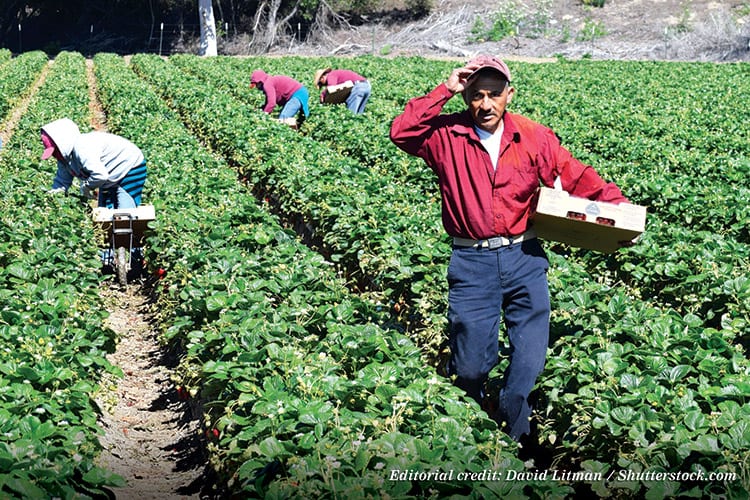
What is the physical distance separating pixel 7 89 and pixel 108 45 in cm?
3227

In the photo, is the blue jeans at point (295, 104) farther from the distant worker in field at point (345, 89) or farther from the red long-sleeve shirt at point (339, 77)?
the red long-sleeve shirt at point (339, 77)

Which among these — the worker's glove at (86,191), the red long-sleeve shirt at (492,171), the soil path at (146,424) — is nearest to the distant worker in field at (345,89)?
the worker's glove at (86,191)

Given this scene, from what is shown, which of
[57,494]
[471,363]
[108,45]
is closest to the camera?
[57,494]

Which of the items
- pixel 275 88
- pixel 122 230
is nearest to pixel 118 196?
pixel 122 230

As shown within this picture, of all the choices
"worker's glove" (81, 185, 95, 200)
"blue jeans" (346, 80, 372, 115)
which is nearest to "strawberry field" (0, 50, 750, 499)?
"worker's glove" (81, 185, 95, 200)

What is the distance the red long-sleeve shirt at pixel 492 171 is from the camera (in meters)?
4.22

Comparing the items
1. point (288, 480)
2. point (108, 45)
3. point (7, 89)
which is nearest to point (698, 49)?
point (7, 89)

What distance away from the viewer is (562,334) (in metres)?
5.09

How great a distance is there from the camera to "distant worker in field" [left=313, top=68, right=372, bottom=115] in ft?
48.7

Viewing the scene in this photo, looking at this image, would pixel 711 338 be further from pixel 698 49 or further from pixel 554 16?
pixel 554 16

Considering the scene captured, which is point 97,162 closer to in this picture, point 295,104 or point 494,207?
point 494,207

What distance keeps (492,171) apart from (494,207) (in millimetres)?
179

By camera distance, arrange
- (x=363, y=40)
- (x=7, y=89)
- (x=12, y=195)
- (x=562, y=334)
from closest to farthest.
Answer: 1. (x=562, y=334)
2. (x=12, y=195)
3. (x=7, y=89)
4. (x=363, y=40)

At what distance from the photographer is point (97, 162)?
758cm
